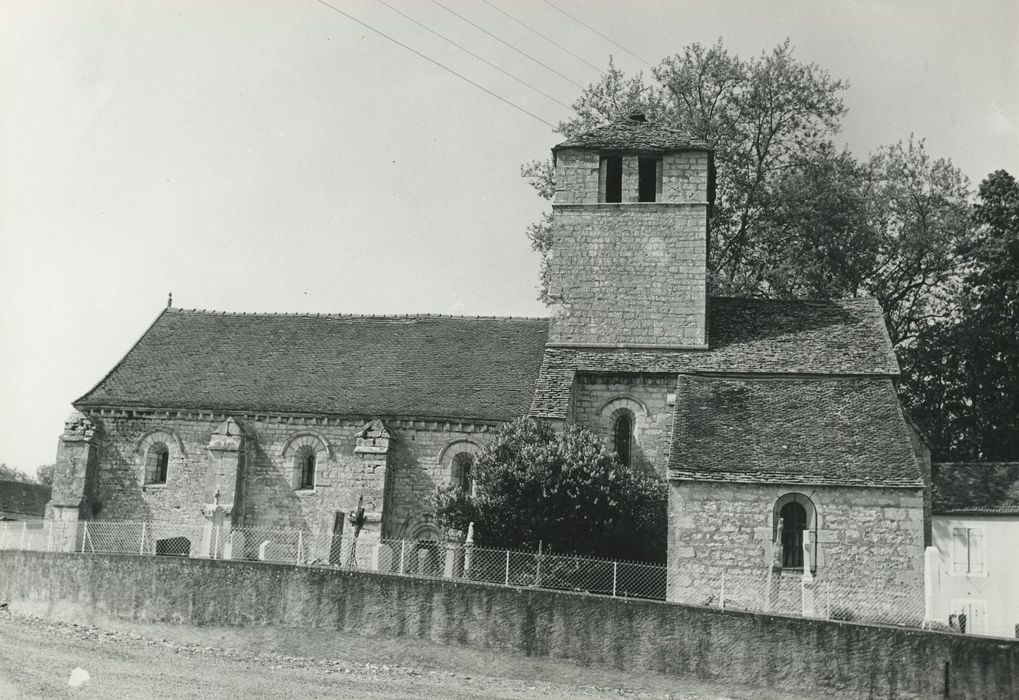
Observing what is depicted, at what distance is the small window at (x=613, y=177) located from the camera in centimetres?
3378

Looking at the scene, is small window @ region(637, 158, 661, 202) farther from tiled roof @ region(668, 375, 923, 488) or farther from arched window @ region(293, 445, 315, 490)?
arched window @ region(293, 445, 315, 490)

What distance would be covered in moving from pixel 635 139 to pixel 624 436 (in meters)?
9.04

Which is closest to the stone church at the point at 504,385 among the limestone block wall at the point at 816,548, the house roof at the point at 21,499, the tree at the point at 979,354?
the limestone block wall at the point at 816,548

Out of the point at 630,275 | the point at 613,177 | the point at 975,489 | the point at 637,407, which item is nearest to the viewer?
the point at 637,407

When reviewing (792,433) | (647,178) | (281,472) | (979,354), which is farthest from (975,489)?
(281,472)

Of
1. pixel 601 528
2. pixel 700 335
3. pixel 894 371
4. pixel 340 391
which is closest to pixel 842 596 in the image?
pixel 601 528

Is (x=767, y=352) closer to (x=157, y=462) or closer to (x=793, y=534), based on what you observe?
(x=793, y=534)

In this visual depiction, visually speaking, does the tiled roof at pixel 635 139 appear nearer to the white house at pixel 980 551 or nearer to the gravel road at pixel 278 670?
the white house at pixel 980 551

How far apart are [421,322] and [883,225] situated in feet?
58.1

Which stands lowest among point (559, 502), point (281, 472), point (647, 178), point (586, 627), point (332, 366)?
point (586, 627)

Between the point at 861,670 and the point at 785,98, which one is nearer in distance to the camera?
the point at 861,670

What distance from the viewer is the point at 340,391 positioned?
3431 cm

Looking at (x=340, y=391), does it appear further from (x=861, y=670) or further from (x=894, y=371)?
(x=861, y=670)

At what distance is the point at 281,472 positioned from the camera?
110ft
